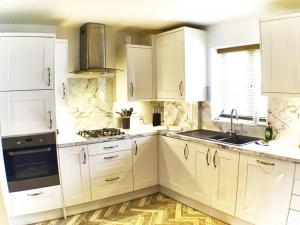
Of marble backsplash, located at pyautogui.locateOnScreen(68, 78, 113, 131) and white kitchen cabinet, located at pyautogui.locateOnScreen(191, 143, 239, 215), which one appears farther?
marble backsplash, located at pyautogui.locateOnScreen(68, 78, 113, 131)

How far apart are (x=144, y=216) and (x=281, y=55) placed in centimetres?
218

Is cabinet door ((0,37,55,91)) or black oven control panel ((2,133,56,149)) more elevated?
cabinet door ((0,37,55,91))

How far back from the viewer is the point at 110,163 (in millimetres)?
3271

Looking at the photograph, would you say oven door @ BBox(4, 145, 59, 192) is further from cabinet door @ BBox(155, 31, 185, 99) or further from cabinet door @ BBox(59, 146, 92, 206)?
cabinet door @ BBox(155, 31, 185, 99)

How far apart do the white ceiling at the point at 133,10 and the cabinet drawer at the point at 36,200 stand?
1812mm

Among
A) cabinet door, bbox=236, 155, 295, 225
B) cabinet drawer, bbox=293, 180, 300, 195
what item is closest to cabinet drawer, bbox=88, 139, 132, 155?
cabinet door, bbox=236, 155, 295, 225

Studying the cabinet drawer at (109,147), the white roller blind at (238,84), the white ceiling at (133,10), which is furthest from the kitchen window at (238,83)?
the cabinet drawer at (109,147)

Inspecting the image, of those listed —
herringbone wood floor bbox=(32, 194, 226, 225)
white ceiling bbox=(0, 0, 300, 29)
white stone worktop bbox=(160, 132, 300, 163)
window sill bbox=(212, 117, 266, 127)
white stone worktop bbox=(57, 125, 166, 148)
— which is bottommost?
herringbone wood floor bbox=(32, 194, 226, 225)

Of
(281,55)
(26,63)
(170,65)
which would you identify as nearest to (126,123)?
(170,65)

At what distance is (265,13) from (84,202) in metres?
2.84

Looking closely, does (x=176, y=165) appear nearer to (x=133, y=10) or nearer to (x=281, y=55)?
(x=281, y=55)

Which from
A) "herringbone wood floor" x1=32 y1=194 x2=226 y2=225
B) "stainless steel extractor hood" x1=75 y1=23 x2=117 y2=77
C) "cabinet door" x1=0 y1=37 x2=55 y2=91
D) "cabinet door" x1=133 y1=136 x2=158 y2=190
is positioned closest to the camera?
"cabinet door" x1=0 y1=37 x2=55 y2=91

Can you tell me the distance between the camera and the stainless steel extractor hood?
334 cm

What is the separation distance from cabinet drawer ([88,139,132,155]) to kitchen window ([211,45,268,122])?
117cm
